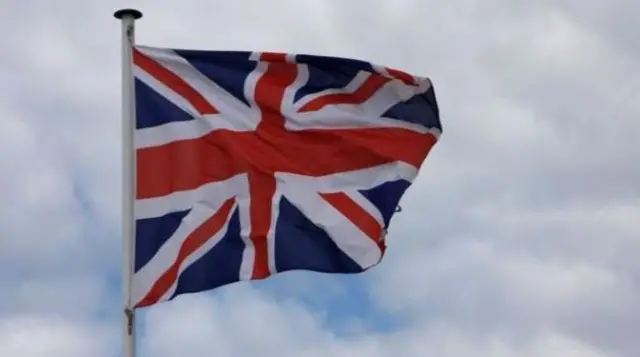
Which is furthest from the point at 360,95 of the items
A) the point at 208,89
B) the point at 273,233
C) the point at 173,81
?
the point at 173,81

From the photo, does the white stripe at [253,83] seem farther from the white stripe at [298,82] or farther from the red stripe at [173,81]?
the red stripe at [173,81]

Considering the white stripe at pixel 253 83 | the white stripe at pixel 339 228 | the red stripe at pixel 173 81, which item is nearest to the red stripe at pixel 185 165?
the red stripe at pixel 173 81

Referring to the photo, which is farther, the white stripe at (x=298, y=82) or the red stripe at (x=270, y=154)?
the white stripe at (x=298, y=82)

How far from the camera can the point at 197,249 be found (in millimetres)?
20156

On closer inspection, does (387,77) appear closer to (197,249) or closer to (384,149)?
(384,149)

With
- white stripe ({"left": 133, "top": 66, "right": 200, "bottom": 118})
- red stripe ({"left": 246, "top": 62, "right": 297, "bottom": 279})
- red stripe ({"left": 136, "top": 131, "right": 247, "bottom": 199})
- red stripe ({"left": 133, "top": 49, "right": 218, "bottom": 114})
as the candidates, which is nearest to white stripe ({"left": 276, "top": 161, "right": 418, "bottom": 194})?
red stripe ({"left": 246, "top": 62, "right": 297, "bottom": 279})

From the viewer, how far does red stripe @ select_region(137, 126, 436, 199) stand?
66.6 feet

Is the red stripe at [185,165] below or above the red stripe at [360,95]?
below

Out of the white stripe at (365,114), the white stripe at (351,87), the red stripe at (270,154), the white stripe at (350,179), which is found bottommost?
the white stripe at (350,179)

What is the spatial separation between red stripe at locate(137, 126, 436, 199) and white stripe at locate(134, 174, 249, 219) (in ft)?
0.24

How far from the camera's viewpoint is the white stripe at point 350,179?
21.4 metres

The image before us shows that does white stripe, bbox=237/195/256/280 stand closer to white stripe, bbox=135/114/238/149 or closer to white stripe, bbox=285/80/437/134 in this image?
white stripe, bbox=135/114/238/149

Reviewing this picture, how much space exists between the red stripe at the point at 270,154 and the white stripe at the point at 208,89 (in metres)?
0.22

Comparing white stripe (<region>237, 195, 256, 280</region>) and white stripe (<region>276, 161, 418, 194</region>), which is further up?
white stripe (<region>276, 161, 418, 194</region>)
